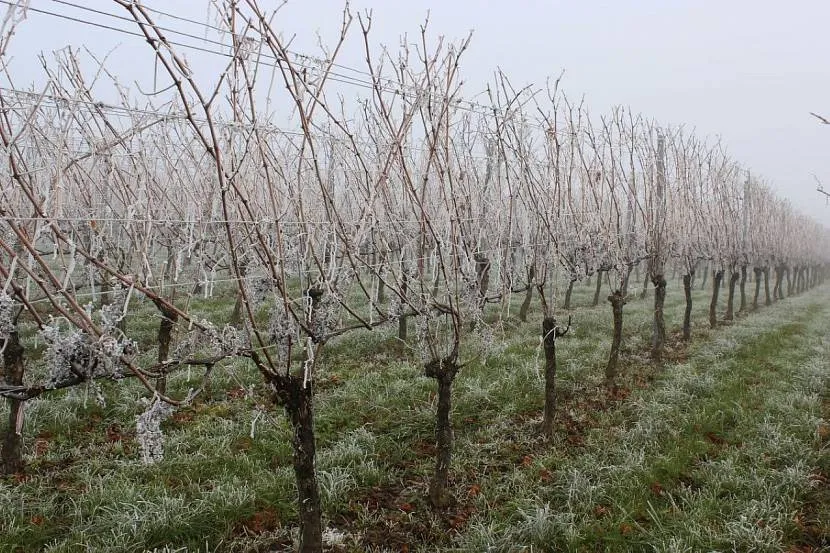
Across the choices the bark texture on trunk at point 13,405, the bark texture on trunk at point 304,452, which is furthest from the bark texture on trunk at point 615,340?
the bark texture on trunk at point 13,405

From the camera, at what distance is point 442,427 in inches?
144

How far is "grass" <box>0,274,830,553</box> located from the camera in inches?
129

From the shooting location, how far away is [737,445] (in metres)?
4.69

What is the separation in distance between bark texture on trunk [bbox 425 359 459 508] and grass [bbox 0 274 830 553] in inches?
5.1

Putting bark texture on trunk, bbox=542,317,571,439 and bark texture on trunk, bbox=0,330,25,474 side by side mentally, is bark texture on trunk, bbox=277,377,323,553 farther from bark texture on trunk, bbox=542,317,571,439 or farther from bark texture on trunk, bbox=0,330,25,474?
bark texture on trunk, bbox=542,317,571,439

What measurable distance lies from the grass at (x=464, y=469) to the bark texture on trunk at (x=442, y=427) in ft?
0.43

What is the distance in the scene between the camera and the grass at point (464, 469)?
3283mm

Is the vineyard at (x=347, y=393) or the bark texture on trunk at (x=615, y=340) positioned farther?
the bark texture on trunk at (x=615, y=340)

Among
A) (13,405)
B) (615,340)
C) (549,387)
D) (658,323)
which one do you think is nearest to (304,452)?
(549,387)

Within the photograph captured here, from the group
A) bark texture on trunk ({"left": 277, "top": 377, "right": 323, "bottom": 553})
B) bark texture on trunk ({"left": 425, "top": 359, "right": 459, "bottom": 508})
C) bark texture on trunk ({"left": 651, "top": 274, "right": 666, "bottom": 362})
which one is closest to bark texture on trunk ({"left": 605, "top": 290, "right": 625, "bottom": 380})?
bark texture on trunk ({"left": 651, "top": 274, "right": 666, "bottom": 362})

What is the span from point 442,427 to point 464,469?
→ 29.9 inches

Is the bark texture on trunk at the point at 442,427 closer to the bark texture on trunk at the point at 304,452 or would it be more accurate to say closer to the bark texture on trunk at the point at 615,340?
the bark texture on trunk at the point at 304,452

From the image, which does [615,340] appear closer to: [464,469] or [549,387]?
[549,387]

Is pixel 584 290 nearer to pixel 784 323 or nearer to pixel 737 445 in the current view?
pixel 784 323
